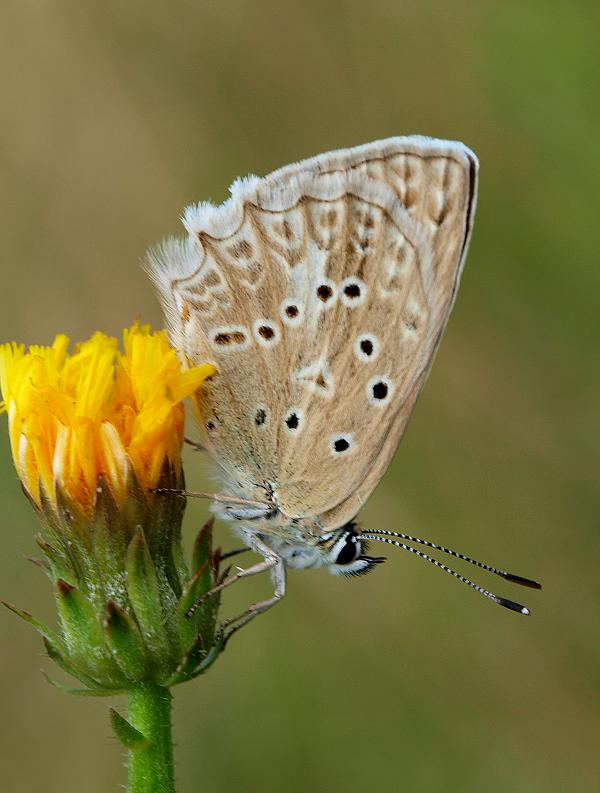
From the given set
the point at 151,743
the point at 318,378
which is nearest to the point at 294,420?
the point at 318,378

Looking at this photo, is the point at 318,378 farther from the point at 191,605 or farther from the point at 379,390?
the point at 191,605

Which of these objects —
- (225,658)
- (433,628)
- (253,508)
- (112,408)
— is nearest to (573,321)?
(433,628)

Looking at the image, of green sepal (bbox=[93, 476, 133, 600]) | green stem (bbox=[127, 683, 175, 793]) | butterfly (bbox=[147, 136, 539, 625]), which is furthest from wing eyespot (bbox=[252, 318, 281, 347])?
green stem (bbox=[127, 683, 175, 793])

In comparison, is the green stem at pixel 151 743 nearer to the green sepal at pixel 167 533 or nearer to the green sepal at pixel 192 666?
the green sepal at pixel 192 666

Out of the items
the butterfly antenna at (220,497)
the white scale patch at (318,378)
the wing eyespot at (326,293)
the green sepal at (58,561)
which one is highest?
the wing eyespot at (326,293)

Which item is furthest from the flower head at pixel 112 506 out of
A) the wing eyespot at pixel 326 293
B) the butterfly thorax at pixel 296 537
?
the wing eyespot at pixel 326 293

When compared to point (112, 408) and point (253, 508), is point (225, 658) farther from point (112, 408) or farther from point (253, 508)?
point (112, 408)
